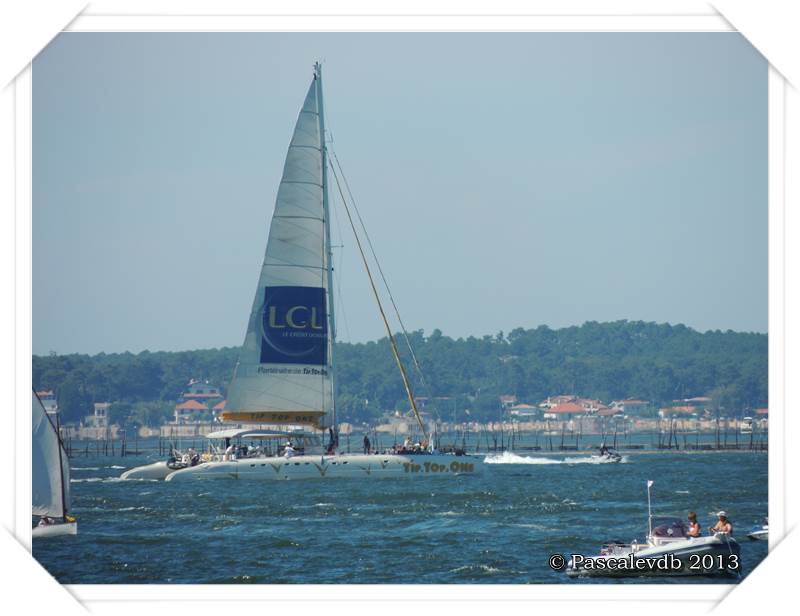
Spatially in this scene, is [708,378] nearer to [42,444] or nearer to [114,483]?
[114,483]

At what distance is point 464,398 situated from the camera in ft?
528

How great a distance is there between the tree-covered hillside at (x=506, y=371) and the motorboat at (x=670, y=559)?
8214 cm

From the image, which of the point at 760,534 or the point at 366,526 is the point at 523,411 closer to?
the point at 366,526

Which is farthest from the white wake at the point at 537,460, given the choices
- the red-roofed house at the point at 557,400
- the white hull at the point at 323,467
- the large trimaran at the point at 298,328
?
the red-roofed house at the point at 557,400

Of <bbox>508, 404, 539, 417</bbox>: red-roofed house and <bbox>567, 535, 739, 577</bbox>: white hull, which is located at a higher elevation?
<bbox>508, 404, 539, 417</bbox>: red-roofed house

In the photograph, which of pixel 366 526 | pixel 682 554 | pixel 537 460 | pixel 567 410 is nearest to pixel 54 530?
pixel 366 526

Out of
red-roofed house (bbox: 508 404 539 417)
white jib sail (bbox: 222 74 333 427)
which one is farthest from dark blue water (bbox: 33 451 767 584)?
red-roofed house (bbox: 508 404 539 417)

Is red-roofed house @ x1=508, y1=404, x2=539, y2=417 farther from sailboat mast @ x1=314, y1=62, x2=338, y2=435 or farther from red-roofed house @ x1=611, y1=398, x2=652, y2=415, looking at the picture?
sailboat mast @ x1=314, y1=62, x2=338, y2=435

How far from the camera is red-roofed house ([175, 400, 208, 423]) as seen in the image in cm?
12581

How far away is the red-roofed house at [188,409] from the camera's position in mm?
125812

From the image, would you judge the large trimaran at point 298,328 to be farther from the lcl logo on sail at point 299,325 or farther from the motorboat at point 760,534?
the motorboat at point 760,534

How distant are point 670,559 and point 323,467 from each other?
17527mm

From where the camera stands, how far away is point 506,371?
166000 mm

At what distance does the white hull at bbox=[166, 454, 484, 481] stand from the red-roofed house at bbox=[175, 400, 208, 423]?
277 ft
